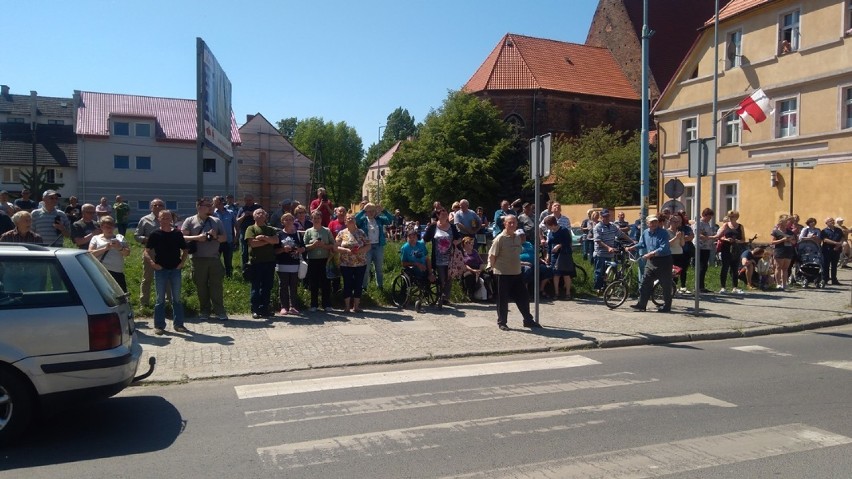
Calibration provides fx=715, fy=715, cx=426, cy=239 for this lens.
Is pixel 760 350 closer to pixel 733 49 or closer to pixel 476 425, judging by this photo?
pixel 476 425

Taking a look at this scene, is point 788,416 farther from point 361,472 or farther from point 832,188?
point 832,188

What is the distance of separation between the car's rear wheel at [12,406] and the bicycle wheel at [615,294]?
9806 mm

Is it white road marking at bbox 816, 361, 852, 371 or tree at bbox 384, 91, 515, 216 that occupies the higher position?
tree at bbox 384, 91, 515, 216

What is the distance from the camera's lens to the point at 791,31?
28812 mm

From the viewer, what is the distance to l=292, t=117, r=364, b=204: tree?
107994 millimetres

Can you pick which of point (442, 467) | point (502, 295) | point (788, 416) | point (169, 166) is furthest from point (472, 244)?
point (169, 166)

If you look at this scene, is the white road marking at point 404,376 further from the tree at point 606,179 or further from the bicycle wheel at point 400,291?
the tree at point 606,179

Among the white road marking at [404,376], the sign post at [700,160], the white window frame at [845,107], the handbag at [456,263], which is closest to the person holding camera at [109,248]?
the white road marking at [404,376]

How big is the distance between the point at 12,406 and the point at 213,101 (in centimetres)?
1417

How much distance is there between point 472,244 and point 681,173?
24684mm

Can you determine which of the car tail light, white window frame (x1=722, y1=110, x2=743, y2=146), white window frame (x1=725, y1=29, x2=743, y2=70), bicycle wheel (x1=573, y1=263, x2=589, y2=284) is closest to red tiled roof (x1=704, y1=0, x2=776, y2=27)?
white window frame (x1=725, y1=29, x2=743, y2=70)

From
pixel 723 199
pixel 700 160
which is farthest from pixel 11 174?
pixel 700 160

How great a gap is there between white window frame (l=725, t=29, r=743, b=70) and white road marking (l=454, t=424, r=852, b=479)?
29.0 meters

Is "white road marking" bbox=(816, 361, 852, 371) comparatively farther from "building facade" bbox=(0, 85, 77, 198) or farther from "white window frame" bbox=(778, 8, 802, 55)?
"building facade" bbox=(0, 85, 77, 198)
